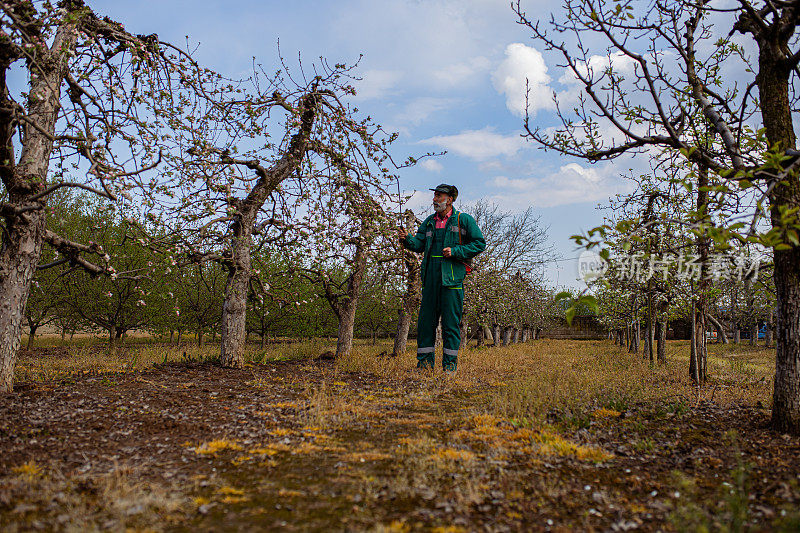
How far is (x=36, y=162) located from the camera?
6.70 meters

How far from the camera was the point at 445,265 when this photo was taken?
884cm

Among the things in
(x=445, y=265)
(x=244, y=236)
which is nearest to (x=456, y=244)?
(x=445, y=265)

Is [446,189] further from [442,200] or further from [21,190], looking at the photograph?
[21,190]

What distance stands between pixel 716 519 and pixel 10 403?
763 cm

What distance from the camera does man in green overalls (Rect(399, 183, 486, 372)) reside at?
884 cm

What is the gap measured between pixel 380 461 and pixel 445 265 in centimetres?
517

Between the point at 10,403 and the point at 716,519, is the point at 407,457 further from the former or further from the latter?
the point at 10,403

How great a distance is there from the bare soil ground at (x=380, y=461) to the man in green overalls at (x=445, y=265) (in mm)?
1738

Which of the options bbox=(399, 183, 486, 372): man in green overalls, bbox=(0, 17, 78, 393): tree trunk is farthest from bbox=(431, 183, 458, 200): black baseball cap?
bbox=(0, 17, 78, 393): tree trunk

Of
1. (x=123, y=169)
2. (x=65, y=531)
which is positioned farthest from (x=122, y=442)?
(x=123, y=169)

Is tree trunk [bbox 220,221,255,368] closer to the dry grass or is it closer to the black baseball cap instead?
the black baseball cap

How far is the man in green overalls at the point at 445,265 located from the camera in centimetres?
884

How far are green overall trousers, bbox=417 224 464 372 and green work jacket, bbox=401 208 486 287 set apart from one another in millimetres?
89

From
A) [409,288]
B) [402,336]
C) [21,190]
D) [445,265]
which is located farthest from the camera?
[402,336]
